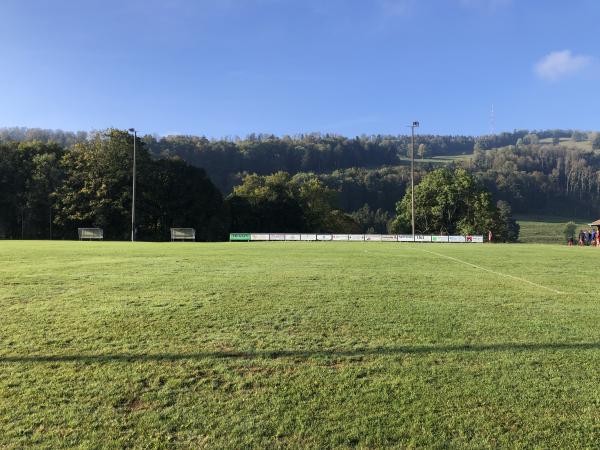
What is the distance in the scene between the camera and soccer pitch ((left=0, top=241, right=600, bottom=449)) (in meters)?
3.96

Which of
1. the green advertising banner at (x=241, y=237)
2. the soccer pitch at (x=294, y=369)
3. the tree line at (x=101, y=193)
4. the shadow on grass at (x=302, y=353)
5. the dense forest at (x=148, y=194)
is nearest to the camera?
the soccer pitch at (x=294, y=369)

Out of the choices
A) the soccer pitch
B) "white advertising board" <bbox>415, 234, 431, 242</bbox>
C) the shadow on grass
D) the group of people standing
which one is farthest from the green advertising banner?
the shadow on grass

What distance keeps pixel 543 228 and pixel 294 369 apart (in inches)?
5024

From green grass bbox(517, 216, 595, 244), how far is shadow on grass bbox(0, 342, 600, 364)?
105 m

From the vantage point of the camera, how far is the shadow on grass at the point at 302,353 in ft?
18.3

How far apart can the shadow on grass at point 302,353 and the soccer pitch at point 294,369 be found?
0.03 metres

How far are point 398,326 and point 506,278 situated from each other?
772 cm

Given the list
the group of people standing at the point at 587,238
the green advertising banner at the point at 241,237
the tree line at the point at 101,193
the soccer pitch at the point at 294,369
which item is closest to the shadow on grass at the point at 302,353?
the soccer pitch at the point at 294,369

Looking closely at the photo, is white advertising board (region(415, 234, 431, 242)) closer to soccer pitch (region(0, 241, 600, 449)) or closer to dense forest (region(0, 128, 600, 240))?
dense forest (region(0, 128, 600, 240))

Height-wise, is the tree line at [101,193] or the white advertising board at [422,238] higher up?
the tree line at [101,193]

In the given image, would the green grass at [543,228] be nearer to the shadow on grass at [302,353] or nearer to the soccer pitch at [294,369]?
the soccer pitch at [294,369]

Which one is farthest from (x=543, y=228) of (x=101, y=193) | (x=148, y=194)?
(x=101, y=193)

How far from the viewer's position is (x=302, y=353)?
233 inches

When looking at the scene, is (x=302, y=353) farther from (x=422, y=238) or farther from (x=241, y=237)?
(x=422, y=238)
